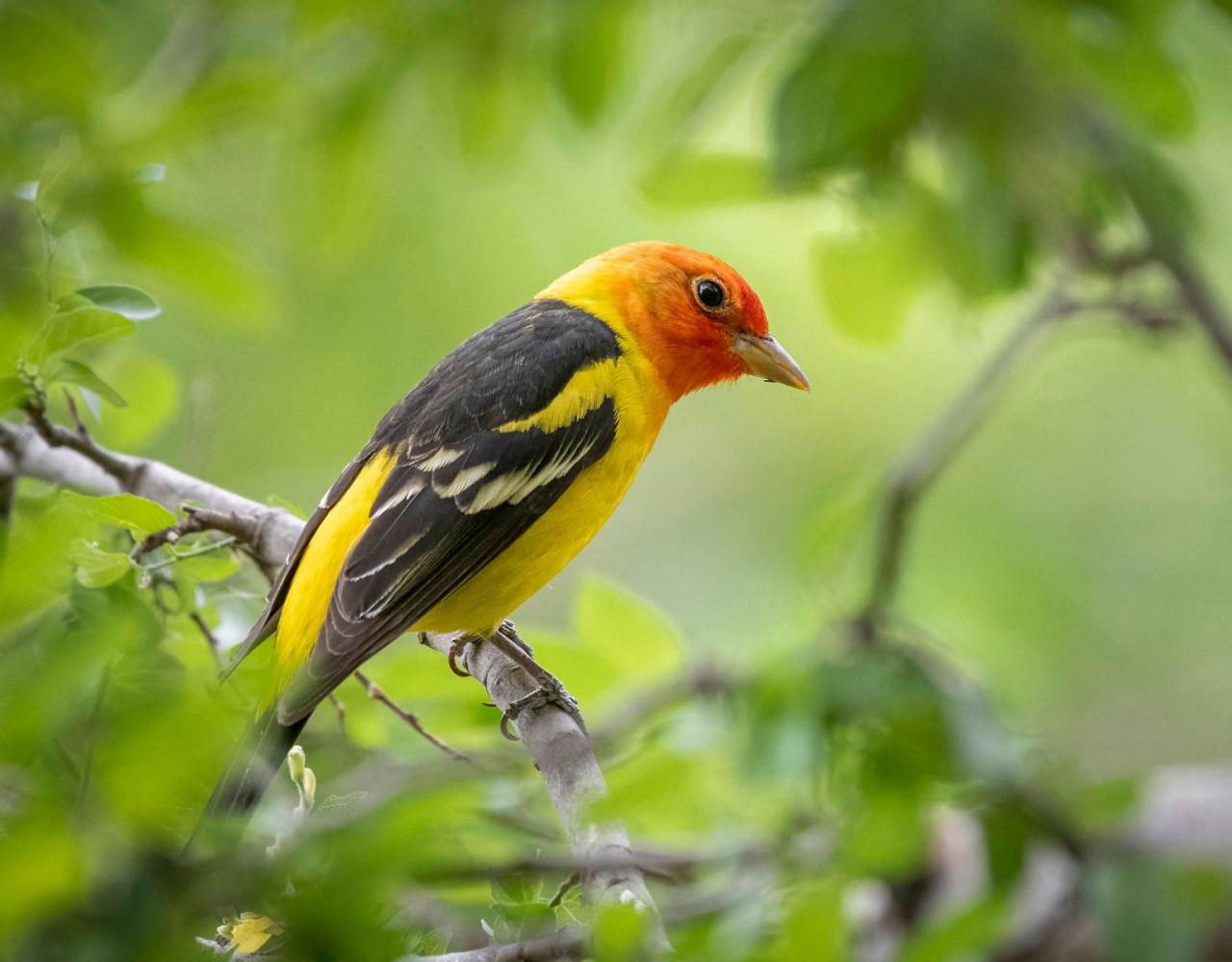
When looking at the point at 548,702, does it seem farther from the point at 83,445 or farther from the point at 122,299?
the point at 122,299

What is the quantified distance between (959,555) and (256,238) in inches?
193

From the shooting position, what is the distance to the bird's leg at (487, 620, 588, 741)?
3730 mm

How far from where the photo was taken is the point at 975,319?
328 centimetres

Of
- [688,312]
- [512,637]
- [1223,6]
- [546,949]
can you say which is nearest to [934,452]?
[1223,6]

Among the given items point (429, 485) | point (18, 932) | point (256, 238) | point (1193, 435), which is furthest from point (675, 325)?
point (1193, 435)

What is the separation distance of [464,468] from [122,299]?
4.42ft

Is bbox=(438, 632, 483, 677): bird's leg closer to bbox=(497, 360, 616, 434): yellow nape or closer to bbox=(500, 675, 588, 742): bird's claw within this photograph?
bbox=(500, 675, 588, 742): bird's claw

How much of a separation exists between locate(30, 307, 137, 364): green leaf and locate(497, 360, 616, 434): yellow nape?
169 cm

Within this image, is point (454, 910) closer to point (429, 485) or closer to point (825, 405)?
point (429, 485)

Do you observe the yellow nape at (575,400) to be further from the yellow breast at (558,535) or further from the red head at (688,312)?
the red head at (688,312)

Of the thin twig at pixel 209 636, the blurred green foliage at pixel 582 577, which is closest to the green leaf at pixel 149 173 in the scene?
the blurred green foliage at pixel 582 577

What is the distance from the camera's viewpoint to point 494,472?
13.9 feet

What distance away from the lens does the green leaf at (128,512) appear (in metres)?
2.73

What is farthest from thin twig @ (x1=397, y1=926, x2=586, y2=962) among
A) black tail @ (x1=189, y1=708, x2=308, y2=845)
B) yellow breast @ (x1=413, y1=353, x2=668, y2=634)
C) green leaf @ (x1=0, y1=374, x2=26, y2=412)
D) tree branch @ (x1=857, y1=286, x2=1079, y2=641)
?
yellow breast @ (x1=413, y1=353, x2=668, y2=634)
